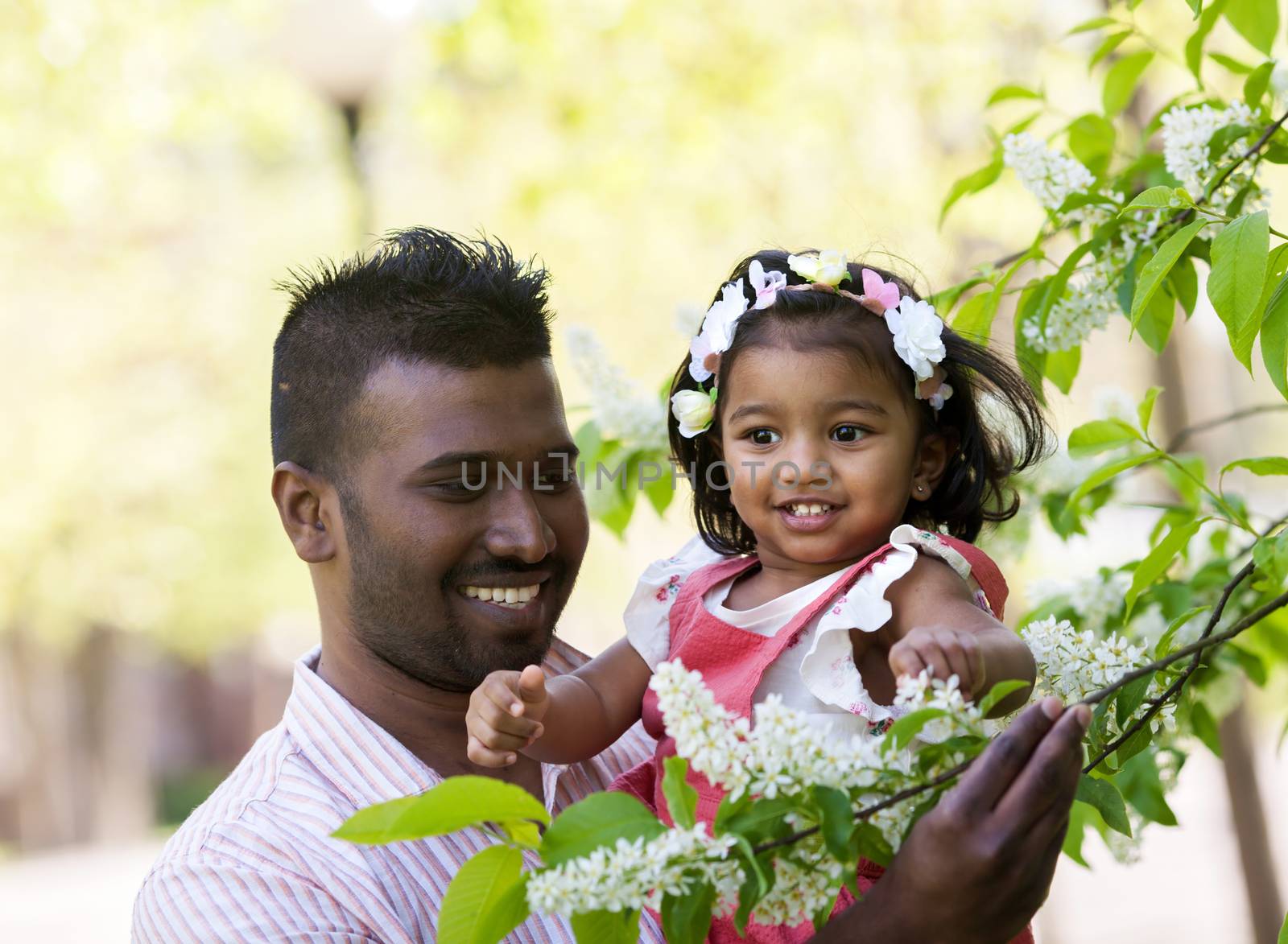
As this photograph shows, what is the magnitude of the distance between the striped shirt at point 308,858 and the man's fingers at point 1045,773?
1.05 m

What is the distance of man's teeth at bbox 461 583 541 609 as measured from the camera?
2547 millimetres

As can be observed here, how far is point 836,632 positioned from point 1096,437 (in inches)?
24.7

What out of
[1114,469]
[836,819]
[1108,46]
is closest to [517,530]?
[1114,469]

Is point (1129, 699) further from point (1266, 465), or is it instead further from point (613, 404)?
point (613, 404)

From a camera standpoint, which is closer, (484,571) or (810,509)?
(810,509)

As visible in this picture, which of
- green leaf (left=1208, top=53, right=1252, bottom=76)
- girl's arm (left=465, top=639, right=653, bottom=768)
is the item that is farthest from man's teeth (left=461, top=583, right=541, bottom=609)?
green leaf (left=1208, top=53, right=1252, bottom=76)

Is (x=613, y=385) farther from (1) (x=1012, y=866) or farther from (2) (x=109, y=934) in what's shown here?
(2) (x=109, y=934)

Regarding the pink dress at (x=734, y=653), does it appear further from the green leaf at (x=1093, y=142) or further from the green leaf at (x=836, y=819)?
the green leaf at (x=1093, y=142)

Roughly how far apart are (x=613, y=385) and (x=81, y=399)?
30.0 feet

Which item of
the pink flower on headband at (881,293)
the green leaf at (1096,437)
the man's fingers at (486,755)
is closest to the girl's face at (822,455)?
the pink flower on headband at (881,293)

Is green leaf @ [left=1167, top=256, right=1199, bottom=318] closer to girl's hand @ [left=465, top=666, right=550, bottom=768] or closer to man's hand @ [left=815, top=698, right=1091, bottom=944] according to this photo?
man's hand @ [left=815, top=698, right=1091, bottom=944]

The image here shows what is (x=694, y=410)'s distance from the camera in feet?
8.34

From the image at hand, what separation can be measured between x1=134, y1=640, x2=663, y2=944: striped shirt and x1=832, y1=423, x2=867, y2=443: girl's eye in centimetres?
90

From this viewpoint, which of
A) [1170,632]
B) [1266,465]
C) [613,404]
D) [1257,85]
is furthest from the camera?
[613,404]
